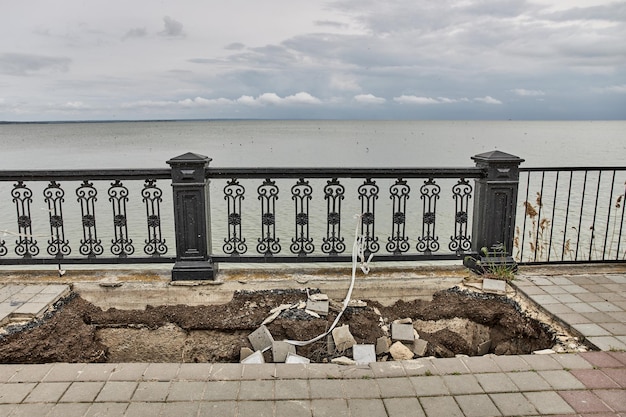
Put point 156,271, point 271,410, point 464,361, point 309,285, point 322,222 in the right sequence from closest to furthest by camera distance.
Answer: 1. point 271,410
2. point 464,361
3. point 309,285
4. point 156,271
5. point 322,222

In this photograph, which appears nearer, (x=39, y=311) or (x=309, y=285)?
(x=39, y=311)

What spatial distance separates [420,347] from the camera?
15.3 ft

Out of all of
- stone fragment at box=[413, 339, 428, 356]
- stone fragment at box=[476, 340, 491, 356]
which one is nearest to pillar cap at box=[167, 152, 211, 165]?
stone fragment at box=[413, 339, 428, 356]

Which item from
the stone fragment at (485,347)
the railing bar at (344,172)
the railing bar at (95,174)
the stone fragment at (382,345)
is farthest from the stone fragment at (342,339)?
the railing bar at (95,174)

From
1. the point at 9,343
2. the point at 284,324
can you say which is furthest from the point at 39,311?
the point at 284,324

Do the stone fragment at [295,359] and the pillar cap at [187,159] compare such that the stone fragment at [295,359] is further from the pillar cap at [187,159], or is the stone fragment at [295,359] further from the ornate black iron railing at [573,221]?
the ornate black iron railing at [573,221]

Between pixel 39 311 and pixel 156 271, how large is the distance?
1.43 metres

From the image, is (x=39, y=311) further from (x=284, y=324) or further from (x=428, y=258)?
(x=428, y=258)

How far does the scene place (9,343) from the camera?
4.25 metres

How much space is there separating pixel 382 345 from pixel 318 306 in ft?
A: 2.60

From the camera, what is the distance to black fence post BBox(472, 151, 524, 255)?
18.8 feet

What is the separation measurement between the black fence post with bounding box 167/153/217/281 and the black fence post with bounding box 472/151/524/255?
10.6 ft

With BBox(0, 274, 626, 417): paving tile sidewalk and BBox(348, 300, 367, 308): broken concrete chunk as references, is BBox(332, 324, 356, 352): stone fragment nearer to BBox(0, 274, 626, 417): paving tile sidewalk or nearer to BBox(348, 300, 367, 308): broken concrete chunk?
BBox(348, 300, 367, 308): broken concrete chunk

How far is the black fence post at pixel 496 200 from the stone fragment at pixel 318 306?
6.98ft
